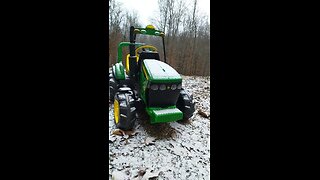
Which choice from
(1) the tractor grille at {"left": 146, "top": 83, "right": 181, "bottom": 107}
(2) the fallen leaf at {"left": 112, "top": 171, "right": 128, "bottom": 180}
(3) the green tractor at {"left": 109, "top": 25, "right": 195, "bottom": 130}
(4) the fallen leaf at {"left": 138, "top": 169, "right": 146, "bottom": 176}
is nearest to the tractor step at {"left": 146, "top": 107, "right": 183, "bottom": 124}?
(3) the green tractor at {"left": 109, "top": 25, "right": 195, "bottom": 130}

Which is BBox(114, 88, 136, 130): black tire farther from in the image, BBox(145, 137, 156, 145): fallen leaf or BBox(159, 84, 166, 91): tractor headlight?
BBox(159, 84, 166, 91): tractor headlight

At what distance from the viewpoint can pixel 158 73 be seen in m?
2.76

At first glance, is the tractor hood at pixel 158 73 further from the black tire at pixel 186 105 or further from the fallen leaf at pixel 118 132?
the fallen leaf at pixel 118 132

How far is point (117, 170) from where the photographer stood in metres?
2.04

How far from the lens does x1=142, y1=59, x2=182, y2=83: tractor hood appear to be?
2.70m

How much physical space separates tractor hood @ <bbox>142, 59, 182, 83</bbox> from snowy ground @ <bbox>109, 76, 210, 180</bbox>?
2.88 feet

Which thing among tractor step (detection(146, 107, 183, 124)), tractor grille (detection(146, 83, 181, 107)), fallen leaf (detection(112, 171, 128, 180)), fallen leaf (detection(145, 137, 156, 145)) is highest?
tractor grille (detection(146, 83, 181, 107))

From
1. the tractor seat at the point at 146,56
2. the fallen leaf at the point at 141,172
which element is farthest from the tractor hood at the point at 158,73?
the fallen leaf at the point at 141,172

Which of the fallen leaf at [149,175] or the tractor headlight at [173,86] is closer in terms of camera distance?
the fallen leaf at [149,175]

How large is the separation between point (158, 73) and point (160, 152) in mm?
1162

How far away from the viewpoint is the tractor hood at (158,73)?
2.70 meters

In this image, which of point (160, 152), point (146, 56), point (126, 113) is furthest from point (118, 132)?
point (146, 56)

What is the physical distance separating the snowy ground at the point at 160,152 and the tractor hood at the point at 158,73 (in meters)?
0.88

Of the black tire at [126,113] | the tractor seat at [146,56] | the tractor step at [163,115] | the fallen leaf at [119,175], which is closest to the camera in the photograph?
the fallen leaf at [119,175]
